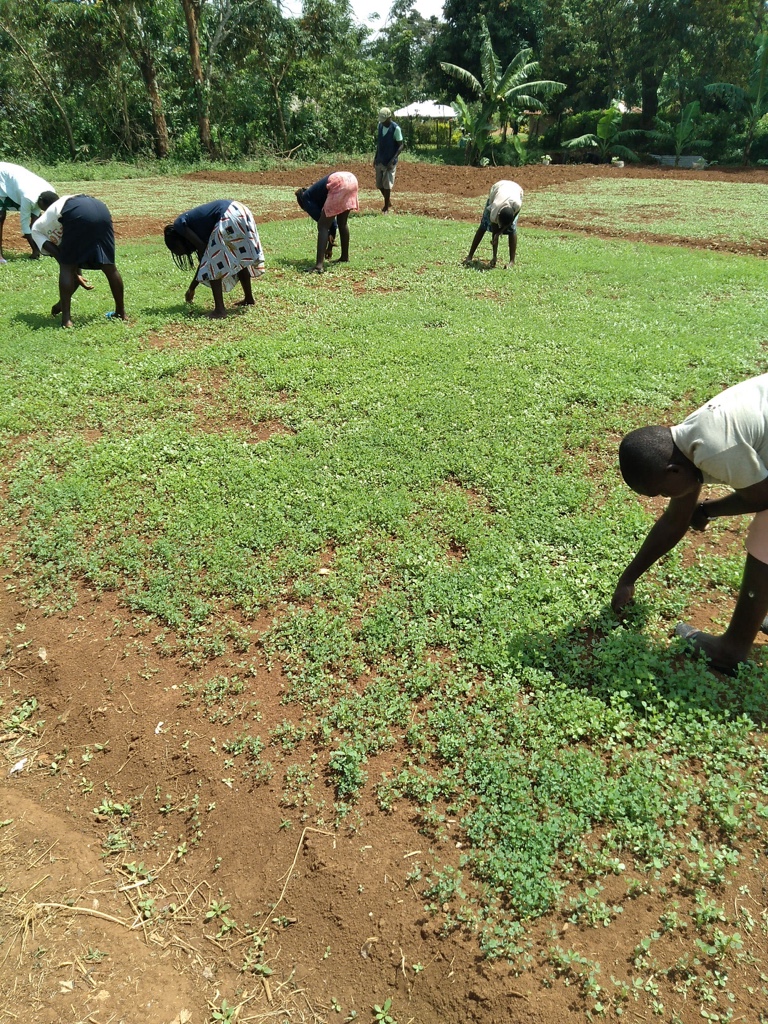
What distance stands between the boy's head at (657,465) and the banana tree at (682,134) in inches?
1070

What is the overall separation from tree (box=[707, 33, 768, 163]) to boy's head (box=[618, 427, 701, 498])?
2720cm

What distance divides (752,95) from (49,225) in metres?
26.5

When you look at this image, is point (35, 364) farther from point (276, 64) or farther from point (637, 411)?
point (276, 64)

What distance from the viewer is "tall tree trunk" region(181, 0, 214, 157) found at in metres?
19.7

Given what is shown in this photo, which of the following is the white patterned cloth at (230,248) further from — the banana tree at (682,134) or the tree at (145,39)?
the banana tree at (682,134)

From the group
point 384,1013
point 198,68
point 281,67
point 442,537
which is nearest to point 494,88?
point 281,67

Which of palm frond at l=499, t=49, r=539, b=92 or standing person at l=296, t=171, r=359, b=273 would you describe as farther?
palm frond at l=499, t=49, r=539, b=92

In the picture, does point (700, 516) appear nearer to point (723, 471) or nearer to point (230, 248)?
point (723, 471)

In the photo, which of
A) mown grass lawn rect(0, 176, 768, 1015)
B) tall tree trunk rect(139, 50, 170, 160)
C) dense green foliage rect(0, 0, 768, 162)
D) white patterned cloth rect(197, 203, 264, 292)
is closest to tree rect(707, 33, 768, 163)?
dense green foliage rect(0, 0, 768, 162)

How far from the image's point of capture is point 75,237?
6.90 meters

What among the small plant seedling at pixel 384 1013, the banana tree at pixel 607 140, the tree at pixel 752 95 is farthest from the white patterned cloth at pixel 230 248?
the tree at pixel 752 95

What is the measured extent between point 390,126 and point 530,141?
20.5 metres

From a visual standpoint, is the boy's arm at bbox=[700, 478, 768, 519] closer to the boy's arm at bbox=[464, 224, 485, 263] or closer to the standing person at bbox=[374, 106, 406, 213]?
the boy's arm at bbox=[464, 224, 485, 263]

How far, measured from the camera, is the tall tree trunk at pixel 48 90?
20.1 meters
